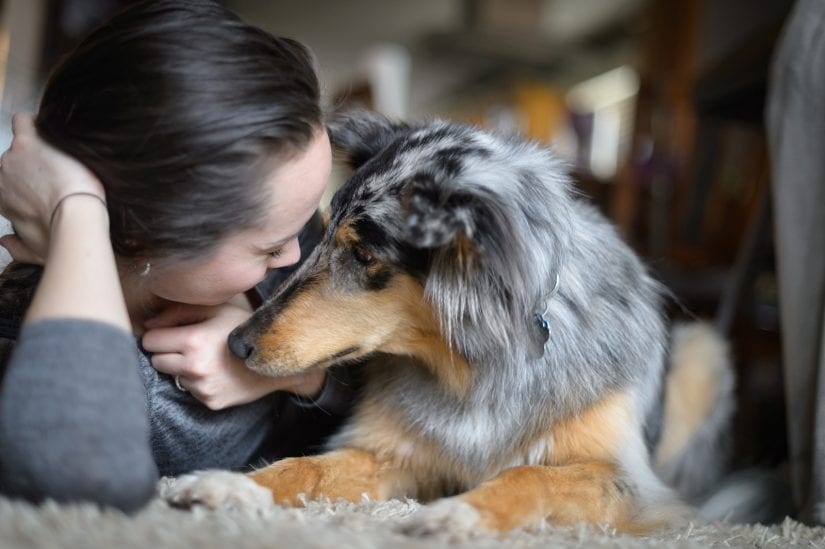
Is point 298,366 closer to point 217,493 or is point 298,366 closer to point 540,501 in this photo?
point 217,493

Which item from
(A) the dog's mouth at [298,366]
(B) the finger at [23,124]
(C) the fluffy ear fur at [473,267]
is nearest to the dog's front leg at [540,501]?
(C) the fluffy ear fur at [473,267]

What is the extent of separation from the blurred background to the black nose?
508mm

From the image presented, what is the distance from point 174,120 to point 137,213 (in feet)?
0.54

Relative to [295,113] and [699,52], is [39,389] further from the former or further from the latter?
[699,52]

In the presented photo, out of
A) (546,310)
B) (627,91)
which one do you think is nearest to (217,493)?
(546,310)

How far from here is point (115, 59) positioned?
43.9 inches

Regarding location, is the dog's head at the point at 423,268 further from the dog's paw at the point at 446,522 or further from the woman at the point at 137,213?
the dog's paw at the point at 446,522

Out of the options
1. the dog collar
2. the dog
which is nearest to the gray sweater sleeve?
the dog

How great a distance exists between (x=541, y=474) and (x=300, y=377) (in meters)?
0.51

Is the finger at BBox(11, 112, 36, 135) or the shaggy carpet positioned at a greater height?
the finger at BBox(11, 112, 36, 135)

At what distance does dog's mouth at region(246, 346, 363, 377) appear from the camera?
130 cm

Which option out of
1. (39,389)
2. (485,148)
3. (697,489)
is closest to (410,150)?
(485,148)

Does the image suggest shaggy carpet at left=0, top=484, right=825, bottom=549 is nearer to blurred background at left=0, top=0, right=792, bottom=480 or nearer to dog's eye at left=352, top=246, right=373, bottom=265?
dog's eye at left=352, top=246, right=373, bottom=265

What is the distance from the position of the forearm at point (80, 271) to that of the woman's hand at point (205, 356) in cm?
28
